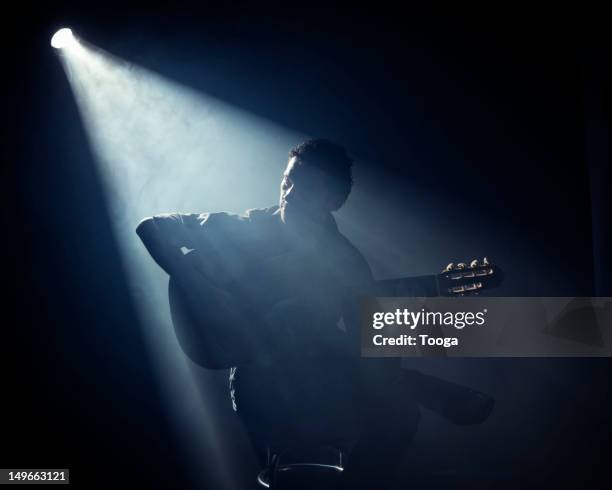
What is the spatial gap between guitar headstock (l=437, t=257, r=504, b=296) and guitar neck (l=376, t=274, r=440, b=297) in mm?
28

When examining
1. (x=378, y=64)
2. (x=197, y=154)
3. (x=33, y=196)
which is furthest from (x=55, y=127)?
(x=378, y=64)

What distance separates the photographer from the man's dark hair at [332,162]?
190 centimetres

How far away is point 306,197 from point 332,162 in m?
0.18

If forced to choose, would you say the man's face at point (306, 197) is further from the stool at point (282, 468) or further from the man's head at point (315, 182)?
the stool at point (282, 468)

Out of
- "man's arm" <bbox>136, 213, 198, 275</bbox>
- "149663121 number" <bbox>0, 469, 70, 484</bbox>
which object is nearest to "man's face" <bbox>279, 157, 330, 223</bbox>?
"man's arm" <bbox>136, 213, 198, 275</bbox>

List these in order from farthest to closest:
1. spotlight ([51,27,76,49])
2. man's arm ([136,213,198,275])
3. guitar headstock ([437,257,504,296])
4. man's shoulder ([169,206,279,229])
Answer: spotlight ([51,27,76,49]) → man's shoulder ([169,206,279,229]) → man's arm ([136,213,198,275]) → guitar headstock ([437,257,504,296])

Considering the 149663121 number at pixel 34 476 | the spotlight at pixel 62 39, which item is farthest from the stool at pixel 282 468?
the spotlight at pixel 62 39

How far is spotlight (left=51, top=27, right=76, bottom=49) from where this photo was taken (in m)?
2.39

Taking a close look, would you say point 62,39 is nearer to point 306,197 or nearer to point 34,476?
point 306,197

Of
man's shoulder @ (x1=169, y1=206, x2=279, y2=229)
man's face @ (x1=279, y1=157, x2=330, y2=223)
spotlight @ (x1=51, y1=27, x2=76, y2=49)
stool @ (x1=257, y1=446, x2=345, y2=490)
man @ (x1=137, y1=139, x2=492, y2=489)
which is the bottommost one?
stool @ (x1=257, y1=446, x2=345, y2=490)

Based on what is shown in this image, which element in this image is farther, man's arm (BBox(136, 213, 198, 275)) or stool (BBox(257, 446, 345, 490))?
man's arm (BBox(136, 213, 198, 275))

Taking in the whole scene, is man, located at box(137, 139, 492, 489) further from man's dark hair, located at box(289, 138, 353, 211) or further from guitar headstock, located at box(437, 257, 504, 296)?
guitar headstock, located at box(437, 257, 504, 296)

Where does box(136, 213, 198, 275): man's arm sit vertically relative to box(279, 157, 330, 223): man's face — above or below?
below

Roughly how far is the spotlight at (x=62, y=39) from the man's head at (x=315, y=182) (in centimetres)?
140
